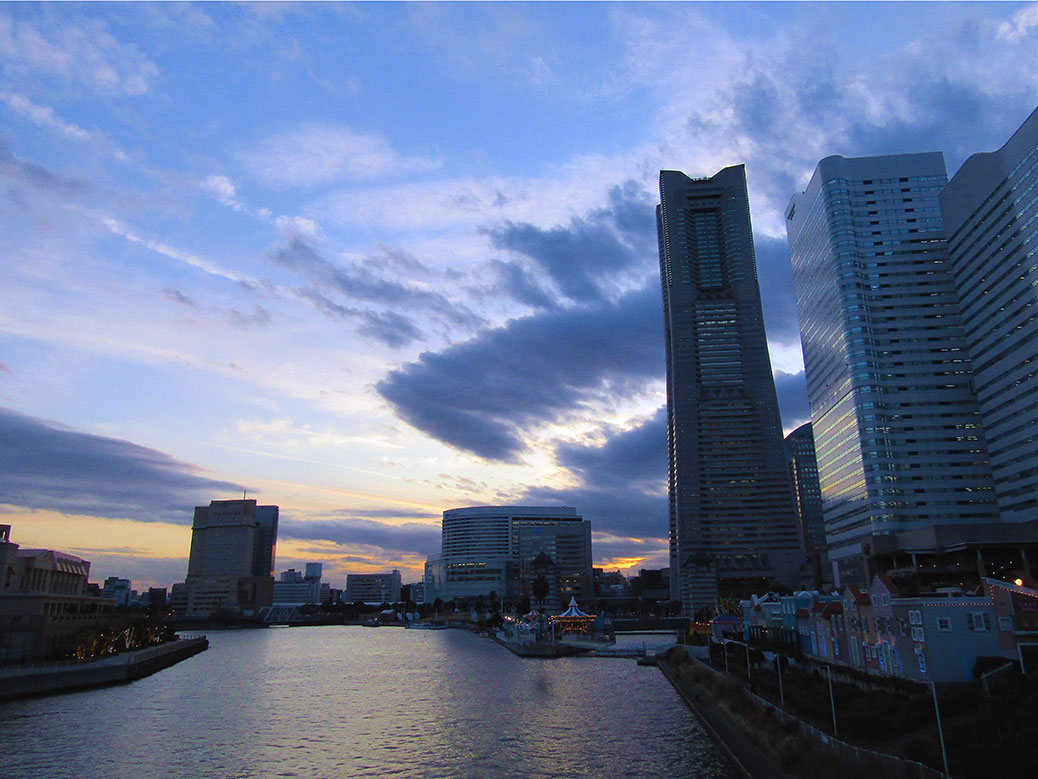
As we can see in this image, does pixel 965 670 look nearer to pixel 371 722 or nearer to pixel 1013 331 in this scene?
pixel 371 722

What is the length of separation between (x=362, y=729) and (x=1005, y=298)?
15393 centimetres

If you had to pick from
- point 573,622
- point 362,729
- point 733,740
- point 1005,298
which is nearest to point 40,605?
point 362,729

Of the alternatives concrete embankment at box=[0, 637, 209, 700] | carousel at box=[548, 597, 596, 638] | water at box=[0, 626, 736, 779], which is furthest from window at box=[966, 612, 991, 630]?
carousel at box=[548, 597, 596, 638]

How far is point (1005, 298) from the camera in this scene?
147625mm

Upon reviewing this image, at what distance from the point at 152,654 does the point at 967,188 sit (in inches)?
7441

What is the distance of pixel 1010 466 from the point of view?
148125mm

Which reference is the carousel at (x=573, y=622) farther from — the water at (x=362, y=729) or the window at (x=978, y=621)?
the window at (x=978, y=621)

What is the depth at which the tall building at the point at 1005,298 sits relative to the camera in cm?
13821

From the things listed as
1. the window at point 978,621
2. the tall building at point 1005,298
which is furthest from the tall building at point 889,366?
the window at point 978,621

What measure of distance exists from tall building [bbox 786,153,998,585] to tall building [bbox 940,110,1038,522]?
5898mm

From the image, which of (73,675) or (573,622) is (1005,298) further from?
(73,675)

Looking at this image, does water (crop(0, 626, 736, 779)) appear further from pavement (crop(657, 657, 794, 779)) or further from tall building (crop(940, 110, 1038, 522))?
tall building (crop(940, 110, 1038, 522))

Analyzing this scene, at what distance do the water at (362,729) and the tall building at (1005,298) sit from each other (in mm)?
103007

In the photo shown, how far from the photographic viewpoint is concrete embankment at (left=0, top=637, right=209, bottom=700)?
69.6m
